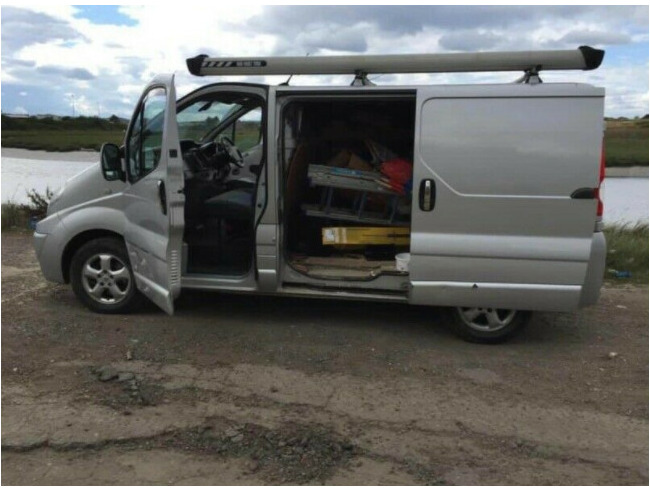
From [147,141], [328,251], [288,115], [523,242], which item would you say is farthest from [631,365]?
[147,141]

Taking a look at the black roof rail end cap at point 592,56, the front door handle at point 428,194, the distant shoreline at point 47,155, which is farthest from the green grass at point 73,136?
the front door handle at point 428,194

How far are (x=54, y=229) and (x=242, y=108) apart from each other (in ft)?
7.03

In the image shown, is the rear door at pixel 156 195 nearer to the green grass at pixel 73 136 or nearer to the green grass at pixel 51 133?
the green grass at pixel 73 136

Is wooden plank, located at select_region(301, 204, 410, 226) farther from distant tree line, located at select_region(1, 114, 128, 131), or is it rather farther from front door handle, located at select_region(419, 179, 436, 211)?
distant tree line, located at select_region(1, 114, 128, 131)

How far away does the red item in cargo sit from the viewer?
537 centimetres

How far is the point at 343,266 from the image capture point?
5.50 m

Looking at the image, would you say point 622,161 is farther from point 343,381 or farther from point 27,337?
point 27,337

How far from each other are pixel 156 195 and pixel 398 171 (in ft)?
7.07

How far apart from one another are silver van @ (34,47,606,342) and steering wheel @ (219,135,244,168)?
1 centimetres

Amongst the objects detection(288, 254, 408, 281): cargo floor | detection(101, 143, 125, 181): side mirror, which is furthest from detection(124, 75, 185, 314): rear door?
detection(288, 254, 408, 281): cargo floor

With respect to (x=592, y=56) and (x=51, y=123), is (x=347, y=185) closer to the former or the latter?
(x=592, y=56)

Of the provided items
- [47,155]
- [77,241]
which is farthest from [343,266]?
[47,155]

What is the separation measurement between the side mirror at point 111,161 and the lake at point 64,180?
6105 mm

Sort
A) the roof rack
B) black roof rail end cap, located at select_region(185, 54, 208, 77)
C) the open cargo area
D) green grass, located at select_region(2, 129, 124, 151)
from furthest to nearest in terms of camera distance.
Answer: green grass, located at select_region(2, 129, 124, 151), the open cargo area, black roof rail end cap, located at select_region(185, 54, 208, 77), the roof rack
